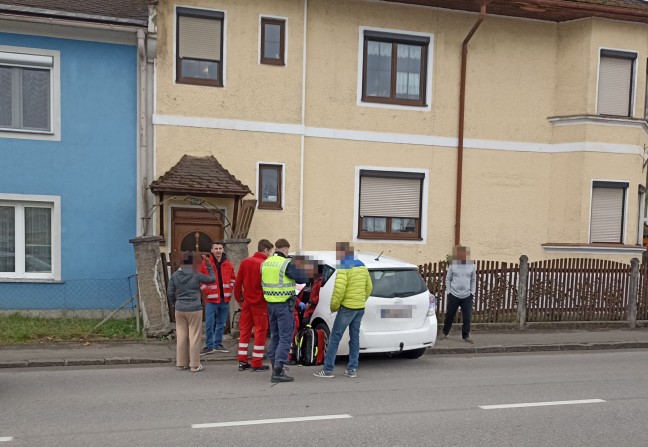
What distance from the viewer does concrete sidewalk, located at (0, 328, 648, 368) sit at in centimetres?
815

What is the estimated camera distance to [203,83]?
39.4 feet

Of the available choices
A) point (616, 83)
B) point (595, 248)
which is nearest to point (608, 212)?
point (595, 248)

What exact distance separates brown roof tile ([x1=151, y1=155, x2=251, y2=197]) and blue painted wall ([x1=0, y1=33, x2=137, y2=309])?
1.03 m

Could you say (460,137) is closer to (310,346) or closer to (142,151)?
(142,151)

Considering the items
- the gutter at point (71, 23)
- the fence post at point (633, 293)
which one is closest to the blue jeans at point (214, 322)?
the gutter at point (71, 23)

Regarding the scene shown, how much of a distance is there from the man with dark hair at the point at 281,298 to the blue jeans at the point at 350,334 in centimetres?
59

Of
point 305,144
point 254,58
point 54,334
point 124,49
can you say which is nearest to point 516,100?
point 305,144

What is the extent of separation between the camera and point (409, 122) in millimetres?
13328

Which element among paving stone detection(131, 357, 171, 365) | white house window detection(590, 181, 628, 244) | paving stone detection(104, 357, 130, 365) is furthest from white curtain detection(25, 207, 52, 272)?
white house window detection(590, 181, 628, 244)

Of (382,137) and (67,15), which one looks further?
(382,137)

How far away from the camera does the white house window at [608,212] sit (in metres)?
14.0

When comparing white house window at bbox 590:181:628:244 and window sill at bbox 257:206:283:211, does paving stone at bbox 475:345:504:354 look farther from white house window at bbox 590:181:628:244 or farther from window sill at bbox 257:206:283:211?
white house window at bbox 590:181:628:244

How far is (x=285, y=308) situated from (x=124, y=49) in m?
7.33

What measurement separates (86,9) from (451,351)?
9.75 meters
